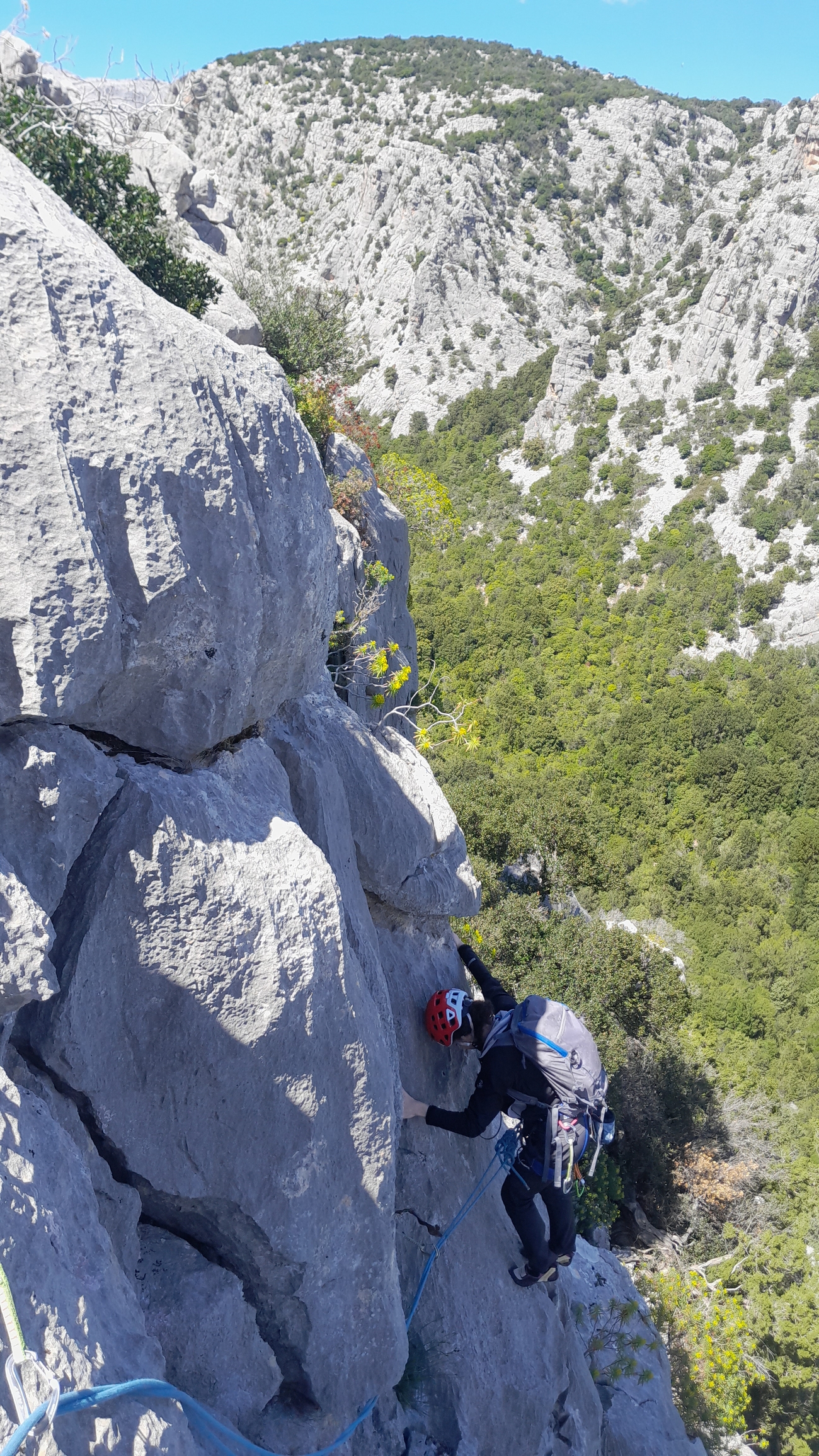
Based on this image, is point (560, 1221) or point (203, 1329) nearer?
point (203, 1329)

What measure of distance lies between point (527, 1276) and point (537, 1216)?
0.53 m

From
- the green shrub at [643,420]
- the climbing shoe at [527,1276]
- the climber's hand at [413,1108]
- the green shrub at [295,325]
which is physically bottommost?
the climbing shoe at [527,1276]

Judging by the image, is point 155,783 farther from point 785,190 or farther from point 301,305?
point 785,190

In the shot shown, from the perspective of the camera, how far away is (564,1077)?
5.00 meters

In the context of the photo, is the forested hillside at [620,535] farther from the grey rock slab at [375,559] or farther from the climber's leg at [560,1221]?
the climber's leg at [560,1221]

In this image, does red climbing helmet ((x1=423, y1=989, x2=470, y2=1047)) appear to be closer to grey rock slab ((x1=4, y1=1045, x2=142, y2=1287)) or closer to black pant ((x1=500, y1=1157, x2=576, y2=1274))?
black pant ((x1=500, y1=1157, x2=576, y2=1274))

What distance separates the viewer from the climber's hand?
5363 millimetres

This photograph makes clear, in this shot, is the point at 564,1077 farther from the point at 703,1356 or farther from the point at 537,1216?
the point at 703,1356

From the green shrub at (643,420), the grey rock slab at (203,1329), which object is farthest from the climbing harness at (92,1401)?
the green shrub at (643,420)

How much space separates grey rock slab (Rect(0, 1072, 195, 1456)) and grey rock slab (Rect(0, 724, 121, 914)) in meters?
0.72

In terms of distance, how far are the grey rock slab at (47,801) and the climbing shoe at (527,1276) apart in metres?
5.23

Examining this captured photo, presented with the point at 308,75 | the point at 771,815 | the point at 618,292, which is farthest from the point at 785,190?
the point at 308,75

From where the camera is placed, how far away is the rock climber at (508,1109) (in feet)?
17.3

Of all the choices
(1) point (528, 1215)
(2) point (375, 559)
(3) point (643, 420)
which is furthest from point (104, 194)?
(3) point (643, 420)
